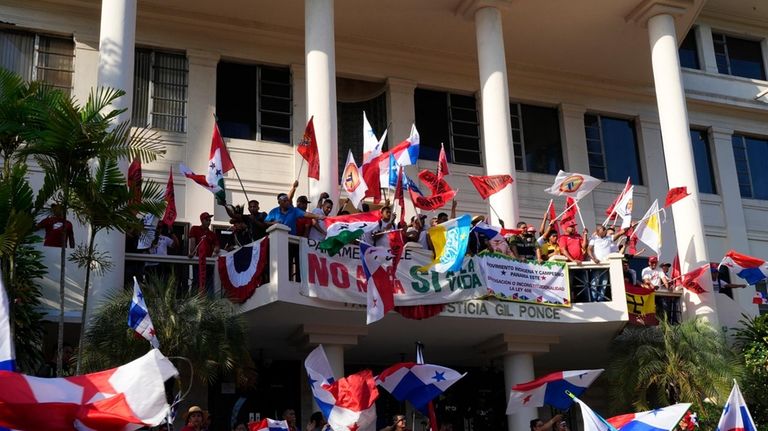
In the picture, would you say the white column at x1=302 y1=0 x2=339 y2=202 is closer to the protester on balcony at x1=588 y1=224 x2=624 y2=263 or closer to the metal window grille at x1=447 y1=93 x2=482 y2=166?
the protester on balcony at x1=588 y1=224 x2=624 y2=263

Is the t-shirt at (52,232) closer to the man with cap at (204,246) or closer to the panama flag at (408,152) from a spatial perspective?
the man with cap at (204,246)

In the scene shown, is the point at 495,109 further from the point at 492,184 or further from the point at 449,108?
the point at 449,108

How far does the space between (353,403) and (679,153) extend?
10635 millimetres

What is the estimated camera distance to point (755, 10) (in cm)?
2544

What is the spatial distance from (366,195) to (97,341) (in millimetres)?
5815

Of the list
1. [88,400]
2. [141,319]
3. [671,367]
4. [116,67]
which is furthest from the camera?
[671,367]

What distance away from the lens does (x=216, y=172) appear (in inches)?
609

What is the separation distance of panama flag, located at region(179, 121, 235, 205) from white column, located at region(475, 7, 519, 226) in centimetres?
522

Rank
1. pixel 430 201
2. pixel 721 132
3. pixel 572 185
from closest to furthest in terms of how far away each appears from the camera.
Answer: pixel 430 201 → pixel 572 185 → pixel 721 132

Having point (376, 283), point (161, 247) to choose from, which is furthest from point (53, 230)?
point (376, 283)

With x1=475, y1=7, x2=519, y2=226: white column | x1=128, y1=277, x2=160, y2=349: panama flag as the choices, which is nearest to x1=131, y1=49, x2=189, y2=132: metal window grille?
x1=475, y1=7, x2=519, y2=226: white column

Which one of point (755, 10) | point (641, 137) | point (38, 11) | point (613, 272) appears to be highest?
point (755, 10)

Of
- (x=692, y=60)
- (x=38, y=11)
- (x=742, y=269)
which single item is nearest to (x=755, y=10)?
(x=692, y=60)

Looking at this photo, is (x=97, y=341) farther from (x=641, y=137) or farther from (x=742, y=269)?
(x=641, y=137)
